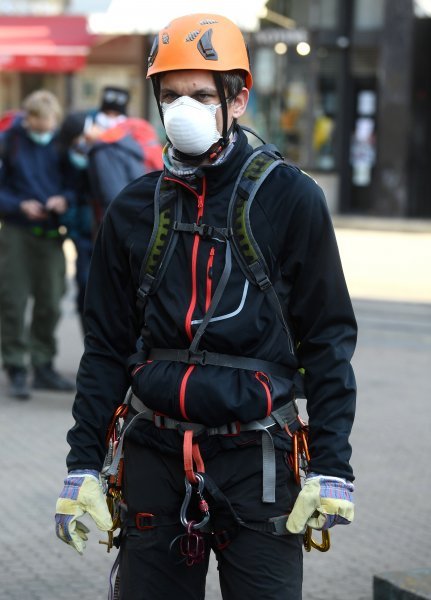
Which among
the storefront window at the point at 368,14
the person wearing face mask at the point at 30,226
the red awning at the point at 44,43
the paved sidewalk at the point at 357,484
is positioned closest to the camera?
the paved sidewalk at the point at 357,484

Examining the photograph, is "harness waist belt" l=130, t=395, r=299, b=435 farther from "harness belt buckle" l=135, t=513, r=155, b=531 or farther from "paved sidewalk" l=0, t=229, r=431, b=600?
"paved sidewalk" l=0, t=229, r=431, b=600

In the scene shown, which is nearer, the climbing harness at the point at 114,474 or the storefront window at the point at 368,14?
→ the climbing harness at the point at 114,474

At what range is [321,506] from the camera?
2.87 m

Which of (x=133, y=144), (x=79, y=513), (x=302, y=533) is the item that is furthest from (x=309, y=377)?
(x=133, y=144)

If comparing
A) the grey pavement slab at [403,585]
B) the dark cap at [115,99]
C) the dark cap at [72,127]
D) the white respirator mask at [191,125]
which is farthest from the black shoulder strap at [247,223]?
the dark cap at [72,127]

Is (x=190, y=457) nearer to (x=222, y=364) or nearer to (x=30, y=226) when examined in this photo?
(x=222, y=364)

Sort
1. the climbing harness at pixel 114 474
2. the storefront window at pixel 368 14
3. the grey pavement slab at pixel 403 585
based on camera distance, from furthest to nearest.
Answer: the storefront window at pixel 368 14
the grey pavement slab at pixel 403 585
the climbing harness at pixel 114 474

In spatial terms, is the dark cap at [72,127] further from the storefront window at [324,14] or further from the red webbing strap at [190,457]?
the storefront window at [324,14]

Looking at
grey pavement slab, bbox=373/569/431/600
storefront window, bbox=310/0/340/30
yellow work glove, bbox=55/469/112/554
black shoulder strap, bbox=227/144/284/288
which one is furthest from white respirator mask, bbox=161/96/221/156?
storefront window, bbox=310/0/340/30

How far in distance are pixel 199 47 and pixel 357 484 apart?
3.91m

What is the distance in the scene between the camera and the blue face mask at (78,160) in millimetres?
8289

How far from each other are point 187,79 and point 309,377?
2.41 ft

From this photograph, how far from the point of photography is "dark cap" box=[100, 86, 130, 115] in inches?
315

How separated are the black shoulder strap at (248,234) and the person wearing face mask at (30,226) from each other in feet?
17.6
